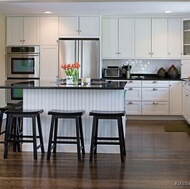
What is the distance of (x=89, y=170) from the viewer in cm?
406

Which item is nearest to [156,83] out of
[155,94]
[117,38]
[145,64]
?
[155,94]

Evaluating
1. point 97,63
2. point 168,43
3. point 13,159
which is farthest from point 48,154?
point 168,43

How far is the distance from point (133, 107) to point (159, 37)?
1714 mm

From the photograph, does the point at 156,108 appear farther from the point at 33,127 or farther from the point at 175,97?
the point at 33,127

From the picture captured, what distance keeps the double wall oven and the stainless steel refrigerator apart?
26.3 inches

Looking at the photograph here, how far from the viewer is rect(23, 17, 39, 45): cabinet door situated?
797 cm

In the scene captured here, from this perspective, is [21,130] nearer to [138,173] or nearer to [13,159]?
[13,159]

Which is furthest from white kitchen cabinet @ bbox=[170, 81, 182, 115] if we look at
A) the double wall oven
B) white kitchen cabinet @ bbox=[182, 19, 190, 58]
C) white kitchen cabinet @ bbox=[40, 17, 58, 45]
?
the double wall oven

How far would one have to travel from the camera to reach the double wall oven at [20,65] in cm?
795

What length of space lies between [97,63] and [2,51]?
2.15 meters

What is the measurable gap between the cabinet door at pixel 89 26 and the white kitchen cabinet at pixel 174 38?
165 cm

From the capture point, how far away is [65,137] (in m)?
4.78

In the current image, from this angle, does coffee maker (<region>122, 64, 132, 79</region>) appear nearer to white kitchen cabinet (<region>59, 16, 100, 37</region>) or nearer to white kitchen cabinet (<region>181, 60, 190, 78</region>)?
white kitchen cabinet (<region>59, 16, 100, 37</region>)

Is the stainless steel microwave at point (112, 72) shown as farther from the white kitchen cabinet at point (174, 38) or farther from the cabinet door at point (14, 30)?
the cabinet door at point (14, 30)
